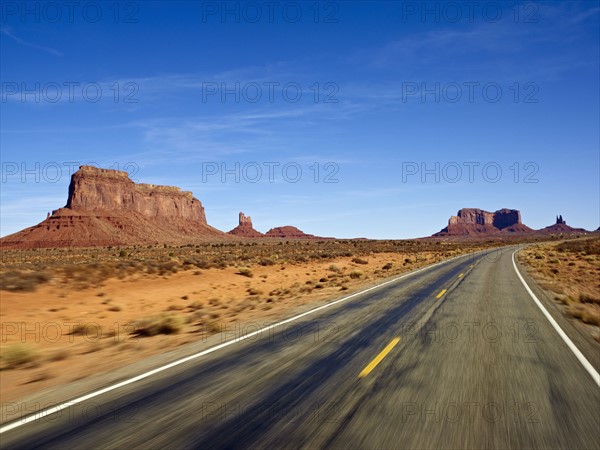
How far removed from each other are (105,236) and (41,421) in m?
133

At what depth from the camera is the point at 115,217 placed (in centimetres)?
14350

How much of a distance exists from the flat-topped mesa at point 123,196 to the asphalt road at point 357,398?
164m

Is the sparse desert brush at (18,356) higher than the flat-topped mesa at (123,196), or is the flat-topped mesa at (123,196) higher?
the flat-topped mesa at (123,196)

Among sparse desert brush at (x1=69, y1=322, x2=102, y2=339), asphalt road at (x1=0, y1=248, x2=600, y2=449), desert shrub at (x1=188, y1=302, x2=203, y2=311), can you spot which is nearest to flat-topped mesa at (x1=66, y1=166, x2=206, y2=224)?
desert shrub at (x1=188, y1=302, x2=203, y2=311)

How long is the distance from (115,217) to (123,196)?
23.4 meters

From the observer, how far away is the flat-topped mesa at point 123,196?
153 m

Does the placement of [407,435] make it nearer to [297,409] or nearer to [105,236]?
[297,409]

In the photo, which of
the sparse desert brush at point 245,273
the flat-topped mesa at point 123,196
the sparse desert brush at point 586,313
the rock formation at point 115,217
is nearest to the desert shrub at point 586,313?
the sparse desert brush at point 586,313

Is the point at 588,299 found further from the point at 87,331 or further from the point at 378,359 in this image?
the point at 87,331

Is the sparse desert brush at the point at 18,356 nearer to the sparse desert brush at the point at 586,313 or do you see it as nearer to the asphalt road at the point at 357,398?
the asphalt road at the point at 357,398

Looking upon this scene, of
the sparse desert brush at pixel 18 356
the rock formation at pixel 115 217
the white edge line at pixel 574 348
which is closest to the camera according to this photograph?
the white edge line at pixel 574 348

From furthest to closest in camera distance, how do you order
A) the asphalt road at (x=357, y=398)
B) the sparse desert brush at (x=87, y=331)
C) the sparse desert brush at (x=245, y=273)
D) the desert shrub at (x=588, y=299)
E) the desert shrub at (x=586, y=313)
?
the sparse desert brush at (x=245, y=273)
the desert shrub at (x=588, y=299)
the sparse desert brush at (x=87, y=331)
the desert shrub at (x=586, y=313)
the asphalt road at (x=357, y=398)

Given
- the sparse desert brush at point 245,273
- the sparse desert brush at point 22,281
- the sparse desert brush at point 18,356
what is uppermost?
the sparse desert brush at point 22,281

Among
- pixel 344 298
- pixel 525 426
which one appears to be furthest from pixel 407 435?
pixel 344 298
